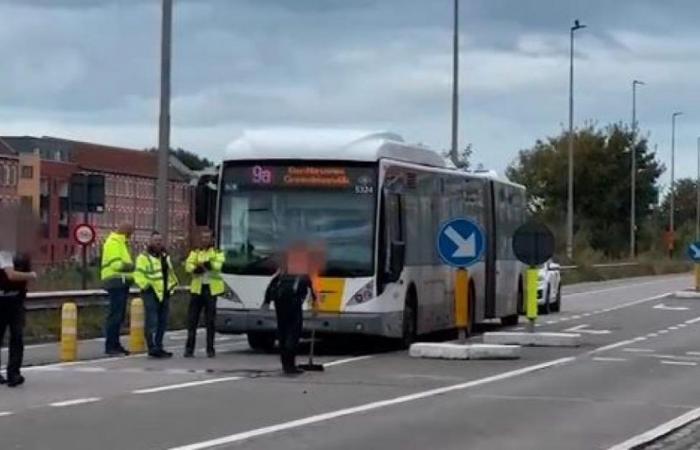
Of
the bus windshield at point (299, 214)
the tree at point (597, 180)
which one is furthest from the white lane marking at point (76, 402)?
the tree at point (597, 180)

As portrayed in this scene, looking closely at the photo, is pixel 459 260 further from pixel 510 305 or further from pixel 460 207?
pixel 510 305

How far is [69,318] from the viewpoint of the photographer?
2231 cm

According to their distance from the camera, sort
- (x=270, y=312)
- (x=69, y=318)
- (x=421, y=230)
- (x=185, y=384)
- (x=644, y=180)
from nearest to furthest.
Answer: (x=185, y=384)
(x=69, y=318)
(x=270, y=312)
(x=421, y=230)
(x=644, y=180)

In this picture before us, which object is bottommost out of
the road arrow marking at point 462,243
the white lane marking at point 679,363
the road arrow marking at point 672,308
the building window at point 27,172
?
the white lane marking at point 679,363

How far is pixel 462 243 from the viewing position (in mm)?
24391

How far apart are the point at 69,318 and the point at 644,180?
287ft

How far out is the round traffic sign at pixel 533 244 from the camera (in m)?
27.4

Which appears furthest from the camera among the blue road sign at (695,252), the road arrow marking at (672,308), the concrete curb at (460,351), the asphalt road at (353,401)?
the blue road sign at (695,252)

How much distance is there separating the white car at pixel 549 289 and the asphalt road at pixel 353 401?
14892 mm

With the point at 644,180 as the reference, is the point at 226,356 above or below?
below

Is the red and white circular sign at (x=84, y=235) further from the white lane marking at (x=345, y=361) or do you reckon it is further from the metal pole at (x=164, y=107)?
the white lane marking at (x=345, y=361)

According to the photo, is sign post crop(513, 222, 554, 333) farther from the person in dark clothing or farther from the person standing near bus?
the person in dark clothing

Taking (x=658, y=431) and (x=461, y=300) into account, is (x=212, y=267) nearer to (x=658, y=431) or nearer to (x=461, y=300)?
(x=461, y=300)

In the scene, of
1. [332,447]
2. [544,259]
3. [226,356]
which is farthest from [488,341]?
[332,447]
